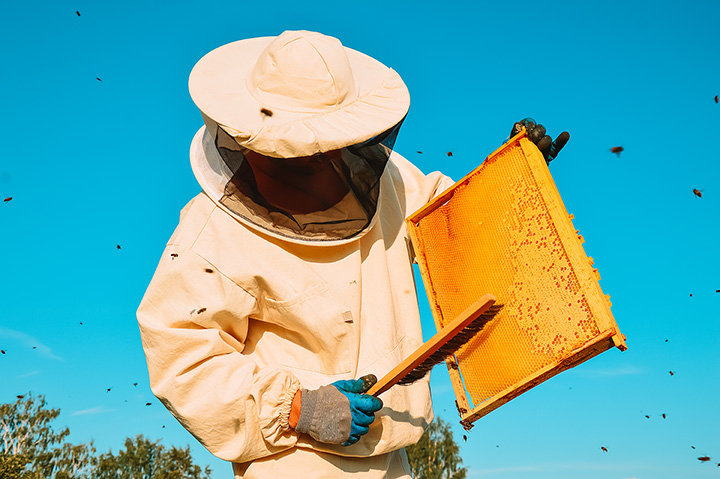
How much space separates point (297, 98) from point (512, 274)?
1433 millimetres

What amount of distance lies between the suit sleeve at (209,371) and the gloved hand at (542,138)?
173 centimetres

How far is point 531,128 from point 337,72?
108cm

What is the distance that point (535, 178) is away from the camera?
3.37 m

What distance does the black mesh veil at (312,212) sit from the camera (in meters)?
3.58

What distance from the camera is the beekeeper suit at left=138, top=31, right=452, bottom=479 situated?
11.2 ft

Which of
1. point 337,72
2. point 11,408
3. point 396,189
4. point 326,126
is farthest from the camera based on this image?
point 11,408

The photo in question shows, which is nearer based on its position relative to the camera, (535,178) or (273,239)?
(535,178)

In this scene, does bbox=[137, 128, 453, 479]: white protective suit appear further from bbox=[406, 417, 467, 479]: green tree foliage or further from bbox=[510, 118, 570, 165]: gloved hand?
bbox=[406, 417, 467, 479]: green tree foliage

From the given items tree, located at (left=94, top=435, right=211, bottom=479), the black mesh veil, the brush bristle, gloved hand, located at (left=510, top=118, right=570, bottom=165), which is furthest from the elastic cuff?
tree, located at (left=94, top=435, right=211, bottom=479)

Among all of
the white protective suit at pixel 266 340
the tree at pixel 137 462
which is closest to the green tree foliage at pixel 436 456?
the tree at pixel 137 462

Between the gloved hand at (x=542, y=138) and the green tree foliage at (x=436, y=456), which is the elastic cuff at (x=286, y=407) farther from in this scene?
the green tree foliage at (x=436, y=456)

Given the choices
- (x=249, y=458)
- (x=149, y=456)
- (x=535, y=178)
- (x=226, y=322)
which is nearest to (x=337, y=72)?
(x=535, y=178)

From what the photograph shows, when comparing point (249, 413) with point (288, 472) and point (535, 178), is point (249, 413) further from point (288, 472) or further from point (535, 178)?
point (535, 178)

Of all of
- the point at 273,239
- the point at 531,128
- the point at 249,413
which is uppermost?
the point at 531,128
